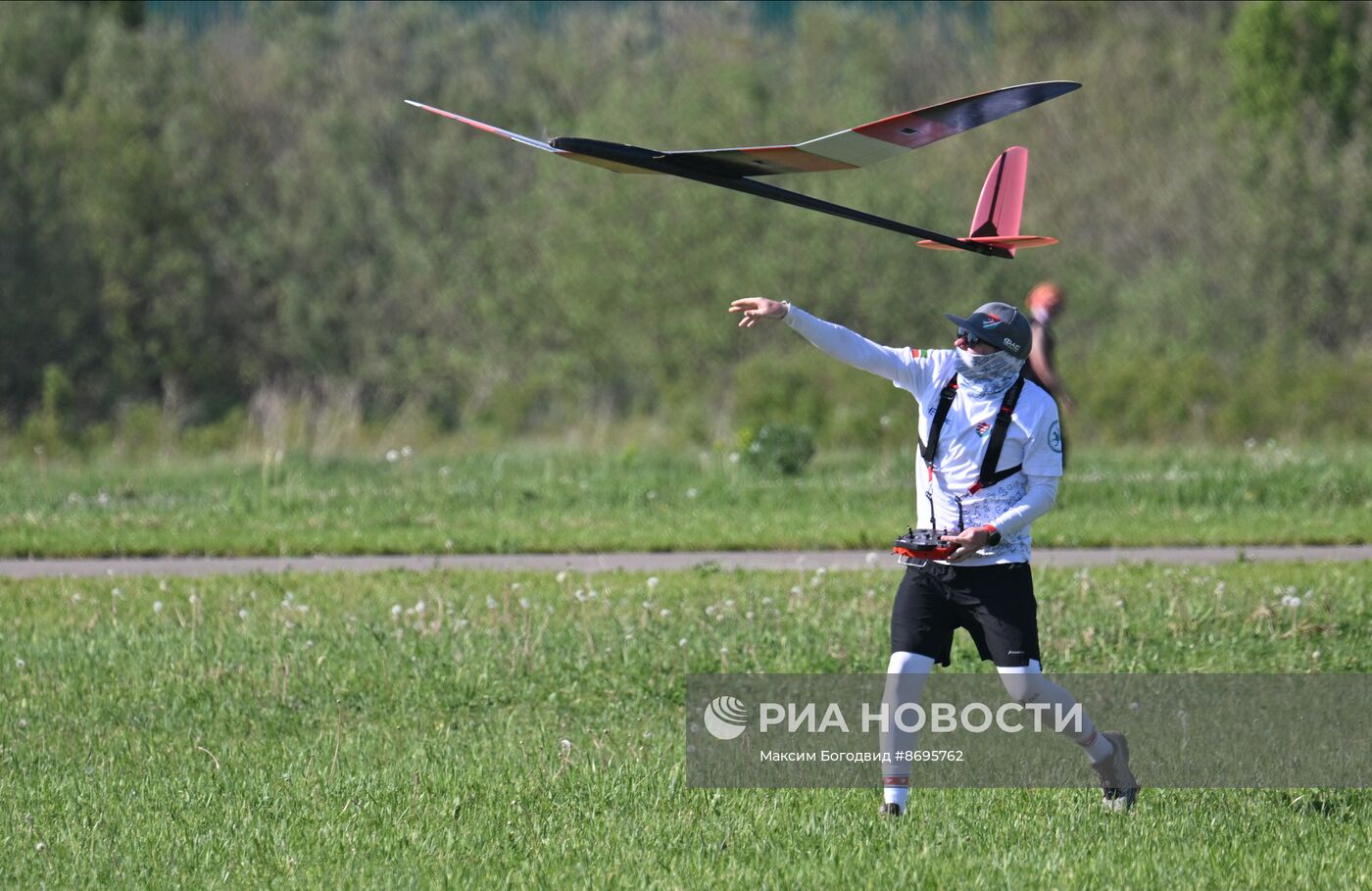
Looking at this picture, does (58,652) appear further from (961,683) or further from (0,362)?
(0,362)

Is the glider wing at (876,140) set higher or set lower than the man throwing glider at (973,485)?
higher

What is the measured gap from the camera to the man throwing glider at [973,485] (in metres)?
5.98

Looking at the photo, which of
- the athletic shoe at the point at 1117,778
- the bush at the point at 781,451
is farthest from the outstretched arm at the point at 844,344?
the bush at the point at 781,451

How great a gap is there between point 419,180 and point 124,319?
337 inches

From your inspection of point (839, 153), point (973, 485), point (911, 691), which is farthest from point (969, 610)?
point (839, 153)

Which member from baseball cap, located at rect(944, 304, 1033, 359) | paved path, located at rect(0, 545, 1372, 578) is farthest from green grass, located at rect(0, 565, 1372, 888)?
baseball cap, located at rect(944, 304, 1033, 359)

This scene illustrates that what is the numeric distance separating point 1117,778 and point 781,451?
1164cm

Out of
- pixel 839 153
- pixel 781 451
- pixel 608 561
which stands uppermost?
pixel 839 153

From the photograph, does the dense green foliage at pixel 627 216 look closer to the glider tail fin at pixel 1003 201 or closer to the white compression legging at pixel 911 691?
the glider tail fin at pixel 1003 201

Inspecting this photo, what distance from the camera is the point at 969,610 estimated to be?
611 centimetres

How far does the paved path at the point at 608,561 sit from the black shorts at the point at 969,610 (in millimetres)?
6054

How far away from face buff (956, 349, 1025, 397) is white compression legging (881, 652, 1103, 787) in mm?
997

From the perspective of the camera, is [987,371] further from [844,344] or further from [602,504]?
[602,504]

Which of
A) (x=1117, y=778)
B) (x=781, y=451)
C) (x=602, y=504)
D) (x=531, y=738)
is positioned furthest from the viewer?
(x=781, y=451)
